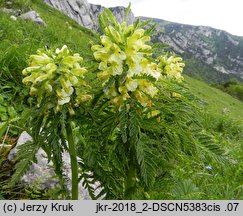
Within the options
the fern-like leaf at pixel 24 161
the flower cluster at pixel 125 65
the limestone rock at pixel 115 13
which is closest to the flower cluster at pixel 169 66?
the limestone rock at pixel 115 13

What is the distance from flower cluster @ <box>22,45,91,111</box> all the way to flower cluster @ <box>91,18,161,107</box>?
16 cm

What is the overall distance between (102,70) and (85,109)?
26 centimetres

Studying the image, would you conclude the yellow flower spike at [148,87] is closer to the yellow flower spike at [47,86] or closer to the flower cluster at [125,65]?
the flower cluster at [125,65]

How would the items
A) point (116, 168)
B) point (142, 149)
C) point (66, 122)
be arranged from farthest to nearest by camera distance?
point (116, 168) < point (66, 122) < point (142, 149)

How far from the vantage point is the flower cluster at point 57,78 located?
2.26 meters

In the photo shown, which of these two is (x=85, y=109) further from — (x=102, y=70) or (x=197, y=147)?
(x=197, y=147)

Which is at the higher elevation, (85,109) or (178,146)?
(85,109)

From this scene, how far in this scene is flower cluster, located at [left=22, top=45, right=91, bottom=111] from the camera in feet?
7.40

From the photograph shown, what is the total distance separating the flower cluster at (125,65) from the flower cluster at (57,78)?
16 cm

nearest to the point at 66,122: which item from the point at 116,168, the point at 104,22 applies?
the point at 116,168

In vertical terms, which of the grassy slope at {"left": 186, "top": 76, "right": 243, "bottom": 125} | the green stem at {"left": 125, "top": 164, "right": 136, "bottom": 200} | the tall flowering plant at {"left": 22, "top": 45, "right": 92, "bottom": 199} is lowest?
the grassy slope at {"left": 186, "top": 76, "right": 243, "bottom": 125}

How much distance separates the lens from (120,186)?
2.56 m

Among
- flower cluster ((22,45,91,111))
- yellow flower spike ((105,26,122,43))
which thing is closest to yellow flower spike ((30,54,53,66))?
flower cluster ((22,45,91,111))

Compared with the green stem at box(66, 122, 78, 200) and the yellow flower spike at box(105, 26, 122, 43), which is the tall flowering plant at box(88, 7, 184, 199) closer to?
the yellow flower spike at box(105, 26, 122, 43)
